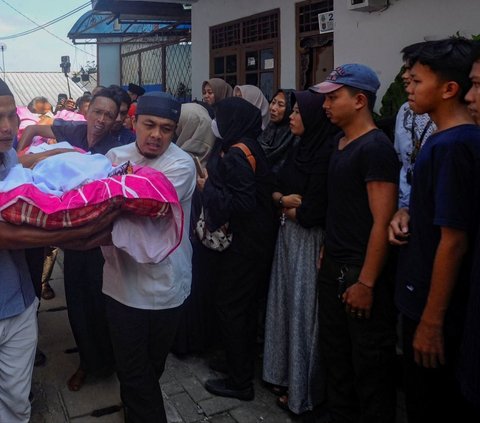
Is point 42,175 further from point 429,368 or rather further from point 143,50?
point 143,50

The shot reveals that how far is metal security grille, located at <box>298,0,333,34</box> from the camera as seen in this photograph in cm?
596

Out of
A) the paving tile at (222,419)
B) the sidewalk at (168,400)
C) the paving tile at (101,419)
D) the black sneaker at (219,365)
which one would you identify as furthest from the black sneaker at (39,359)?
the paving tile at (222,419)

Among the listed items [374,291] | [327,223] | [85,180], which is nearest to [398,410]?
[374,291]

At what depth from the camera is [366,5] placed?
5027 millimetres

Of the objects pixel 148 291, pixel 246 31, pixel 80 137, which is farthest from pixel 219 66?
pixel 148 291

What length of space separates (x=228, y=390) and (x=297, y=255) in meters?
1.00

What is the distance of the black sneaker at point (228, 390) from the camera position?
328 centimetres

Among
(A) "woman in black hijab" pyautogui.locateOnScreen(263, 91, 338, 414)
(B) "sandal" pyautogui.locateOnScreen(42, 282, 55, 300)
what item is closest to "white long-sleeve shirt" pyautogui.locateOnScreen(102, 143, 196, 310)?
(A) "woman in black hijab" pyautogui.locateOnScreen(263, 91, 338, 414)

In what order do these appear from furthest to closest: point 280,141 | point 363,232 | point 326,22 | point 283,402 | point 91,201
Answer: point 326,22, point 280,141, point 283,402, point 363,232, point 91,201

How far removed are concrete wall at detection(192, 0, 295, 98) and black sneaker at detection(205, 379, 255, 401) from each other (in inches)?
165

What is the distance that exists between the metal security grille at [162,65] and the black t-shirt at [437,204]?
8601mm

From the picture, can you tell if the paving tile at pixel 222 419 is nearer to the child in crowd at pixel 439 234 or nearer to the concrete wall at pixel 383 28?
the child in crowd at pixel 439 234

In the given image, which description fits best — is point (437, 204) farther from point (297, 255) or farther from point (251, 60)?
point (251, 60)

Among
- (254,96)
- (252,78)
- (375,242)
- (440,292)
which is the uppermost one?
(252,78)
